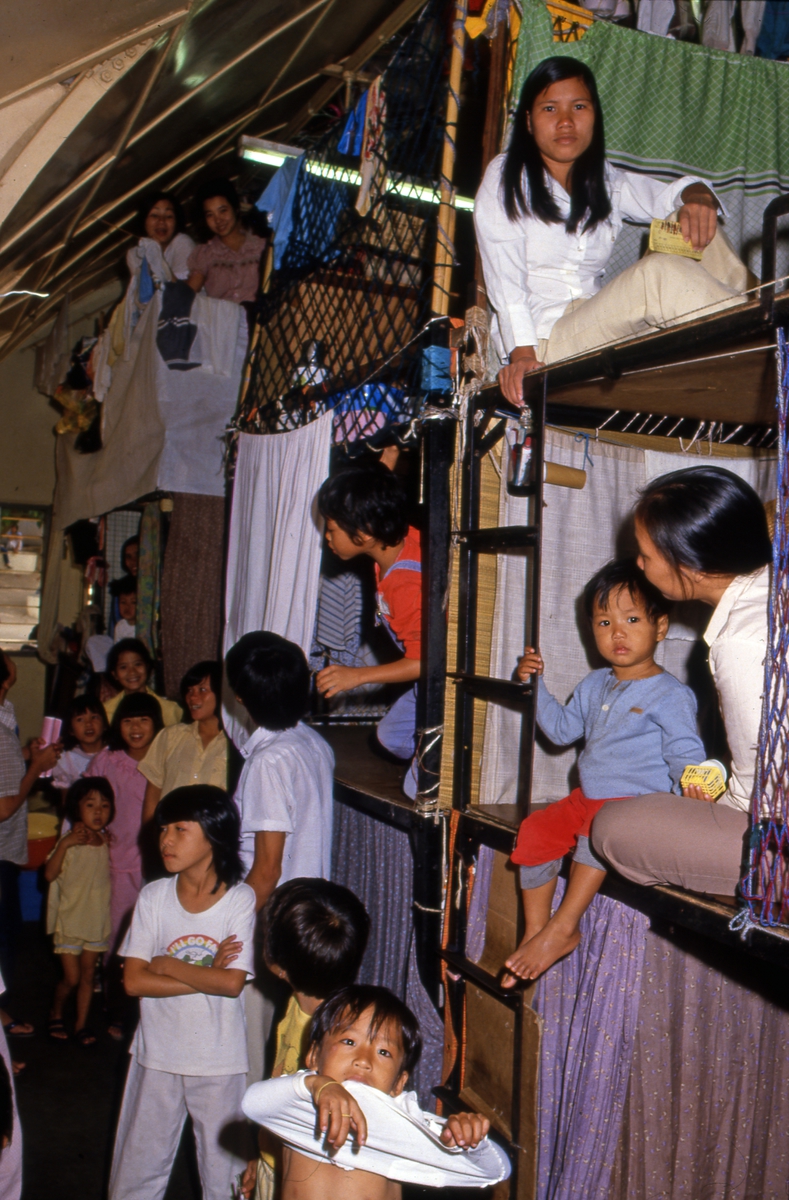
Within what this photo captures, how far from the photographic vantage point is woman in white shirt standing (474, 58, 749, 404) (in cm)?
303

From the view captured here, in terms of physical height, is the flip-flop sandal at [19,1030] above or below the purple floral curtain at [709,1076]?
below

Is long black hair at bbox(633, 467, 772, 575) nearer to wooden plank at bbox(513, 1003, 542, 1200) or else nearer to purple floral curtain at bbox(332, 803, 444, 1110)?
wooden plank at bbox(513, 1003, 542, 1200)

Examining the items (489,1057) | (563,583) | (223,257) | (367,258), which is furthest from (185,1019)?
(223,257)

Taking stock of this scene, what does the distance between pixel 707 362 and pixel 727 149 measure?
2144 mm

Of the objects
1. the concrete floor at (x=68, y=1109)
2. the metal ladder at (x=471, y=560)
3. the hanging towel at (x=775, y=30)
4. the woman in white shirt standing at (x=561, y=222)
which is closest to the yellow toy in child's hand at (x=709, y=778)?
the metal ladder at (x=471, y=560)

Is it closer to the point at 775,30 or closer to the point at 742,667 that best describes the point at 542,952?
the point at 742,667

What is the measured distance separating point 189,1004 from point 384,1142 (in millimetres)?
1519

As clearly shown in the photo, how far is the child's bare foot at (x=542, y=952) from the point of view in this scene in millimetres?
2682

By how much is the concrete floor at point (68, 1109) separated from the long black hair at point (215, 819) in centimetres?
182

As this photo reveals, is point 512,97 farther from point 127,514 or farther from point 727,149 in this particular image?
point 127,514

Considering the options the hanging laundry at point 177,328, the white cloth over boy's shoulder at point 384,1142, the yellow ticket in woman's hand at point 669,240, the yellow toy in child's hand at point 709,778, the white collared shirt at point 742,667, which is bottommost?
the white cloth over boy's shoulder at point 384,1142

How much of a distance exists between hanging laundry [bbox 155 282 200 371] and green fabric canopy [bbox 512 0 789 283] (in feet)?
11.9

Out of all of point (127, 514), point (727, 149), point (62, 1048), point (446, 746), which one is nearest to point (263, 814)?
point (446, 746)

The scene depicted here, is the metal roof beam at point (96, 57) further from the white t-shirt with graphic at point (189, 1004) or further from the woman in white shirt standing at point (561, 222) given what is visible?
the white t-shirt with graphic at point (189, 1004)
